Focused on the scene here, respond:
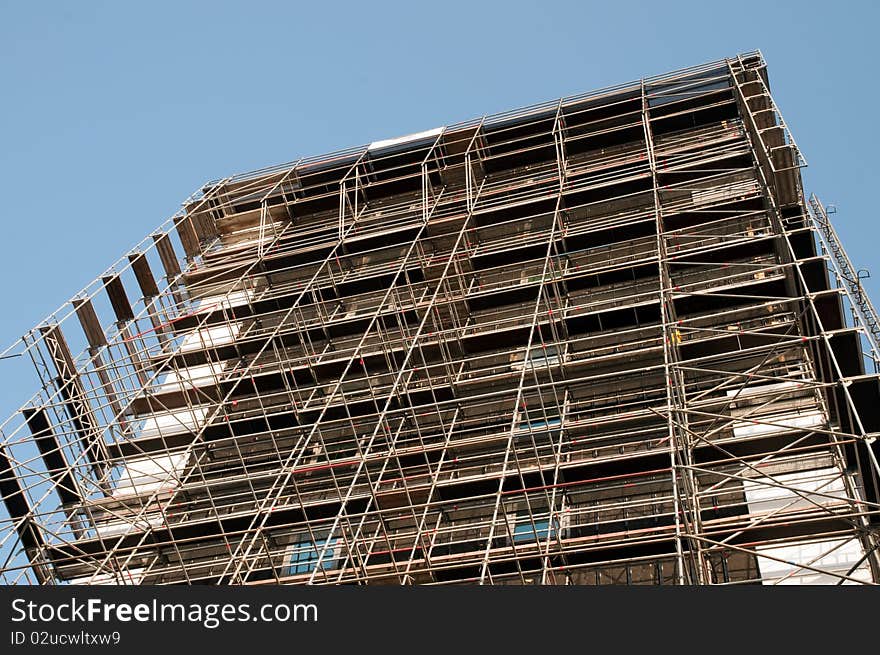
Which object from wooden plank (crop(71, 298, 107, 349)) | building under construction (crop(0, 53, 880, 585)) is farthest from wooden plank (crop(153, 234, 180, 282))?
wooden plank (crop(71, 298, 107, 349))

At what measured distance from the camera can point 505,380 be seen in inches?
859

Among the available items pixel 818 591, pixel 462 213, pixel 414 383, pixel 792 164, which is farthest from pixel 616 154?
pixel 818 591

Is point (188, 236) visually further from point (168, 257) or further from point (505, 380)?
point (505, 380)

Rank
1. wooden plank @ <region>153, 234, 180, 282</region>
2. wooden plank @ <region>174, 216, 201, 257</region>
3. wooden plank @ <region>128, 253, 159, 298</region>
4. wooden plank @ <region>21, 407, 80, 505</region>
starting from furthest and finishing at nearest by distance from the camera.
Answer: wooden plank @ <region>174, 216, 201, 257</region>, wooden plank @ <region>153, 234, 180, 282</region>, wooden plank @ <region>128, 253, 159, 298</region>, wooden plank @ <region>21, 407, 80, 505</region>

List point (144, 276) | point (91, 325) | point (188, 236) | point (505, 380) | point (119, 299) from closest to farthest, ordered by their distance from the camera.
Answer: point (505, 380) < point (91, 325) < point (119, 299) < point (144, 276) < point (188, 236)

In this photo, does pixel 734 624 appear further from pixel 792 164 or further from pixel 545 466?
pixel 792 164

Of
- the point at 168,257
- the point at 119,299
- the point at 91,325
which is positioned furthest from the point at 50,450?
the point at 168,257

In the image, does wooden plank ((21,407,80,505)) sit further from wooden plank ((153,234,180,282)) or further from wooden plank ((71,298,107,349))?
wooden plank ((153,234,180,282))

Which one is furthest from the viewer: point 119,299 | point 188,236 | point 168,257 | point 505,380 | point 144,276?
point 188,236

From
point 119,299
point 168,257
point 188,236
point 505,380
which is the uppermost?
point 188,236

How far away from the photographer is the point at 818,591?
9.91 metres

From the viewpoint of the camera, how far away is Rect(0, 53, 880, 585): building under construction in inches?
676

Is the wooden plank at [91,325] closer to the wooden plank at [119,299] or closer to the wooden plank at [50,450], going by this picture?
the wooden plank at [119,299]

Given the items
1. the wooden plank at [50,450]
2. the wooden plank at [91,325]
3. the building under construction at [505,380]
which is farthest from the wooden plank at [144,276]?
the wooden plank at [50,450]
